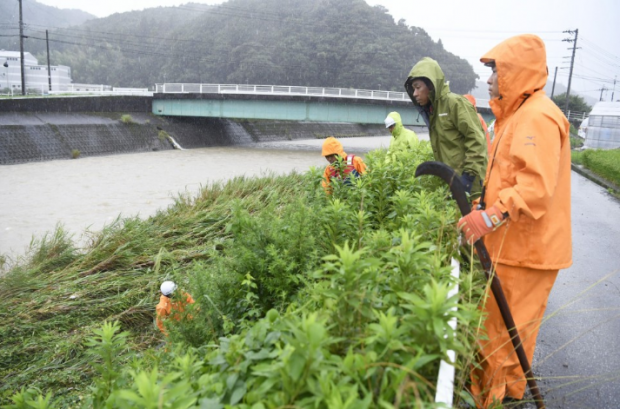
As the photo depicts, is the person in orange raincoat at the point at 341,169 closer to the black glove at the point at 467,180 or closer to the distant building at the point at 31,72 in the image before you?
the black glove at the point at 467,180

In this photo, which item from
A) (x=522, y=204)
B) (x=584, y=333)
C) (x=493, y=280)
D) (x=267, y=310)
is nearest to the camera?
(x=522, y=204)

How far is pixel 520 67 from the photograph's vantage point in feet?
8.99

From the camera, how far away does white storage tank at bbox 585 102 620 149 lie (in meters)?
30.3

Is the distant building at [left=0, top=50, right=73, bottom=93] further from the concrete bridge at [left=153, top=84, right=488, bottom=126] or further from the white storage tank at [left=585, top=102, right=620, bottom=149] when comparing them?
the white storage tank at [left=585, top=102, right=620, bottom=149]

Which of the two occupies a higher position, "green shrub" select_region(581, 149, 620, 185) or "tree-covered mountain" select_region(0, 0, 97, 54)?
"tree-covered mountain" select_region(0, 0, 97, 54)

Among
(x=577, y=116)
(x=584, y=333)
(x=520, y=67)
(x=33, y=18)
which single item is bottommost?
(x=584, y=333)

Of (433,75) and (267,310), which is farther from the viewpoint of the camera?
(433,75)

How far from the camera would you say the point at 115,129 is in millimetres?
27031

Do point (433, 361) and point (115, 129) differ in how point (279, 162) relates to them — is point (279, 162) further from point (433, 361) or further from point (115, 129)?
point (433, 361)

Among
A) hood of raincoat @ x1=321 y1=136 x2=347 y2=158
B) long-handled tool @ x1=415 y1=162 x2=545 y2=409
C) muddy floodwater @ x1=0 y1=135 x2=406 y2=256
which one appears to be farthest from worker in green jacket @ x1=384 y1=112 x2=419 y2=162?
long-handled tool @ x1=415 y1=162 x2=545 y2=409

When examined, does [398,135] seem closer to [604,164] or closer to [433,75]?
[433,75]

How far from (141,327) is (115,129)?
23310 mm

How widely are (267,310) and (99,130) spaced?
25.7m

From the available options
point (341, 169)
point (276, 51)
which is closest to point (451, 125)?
point (341, 169)
